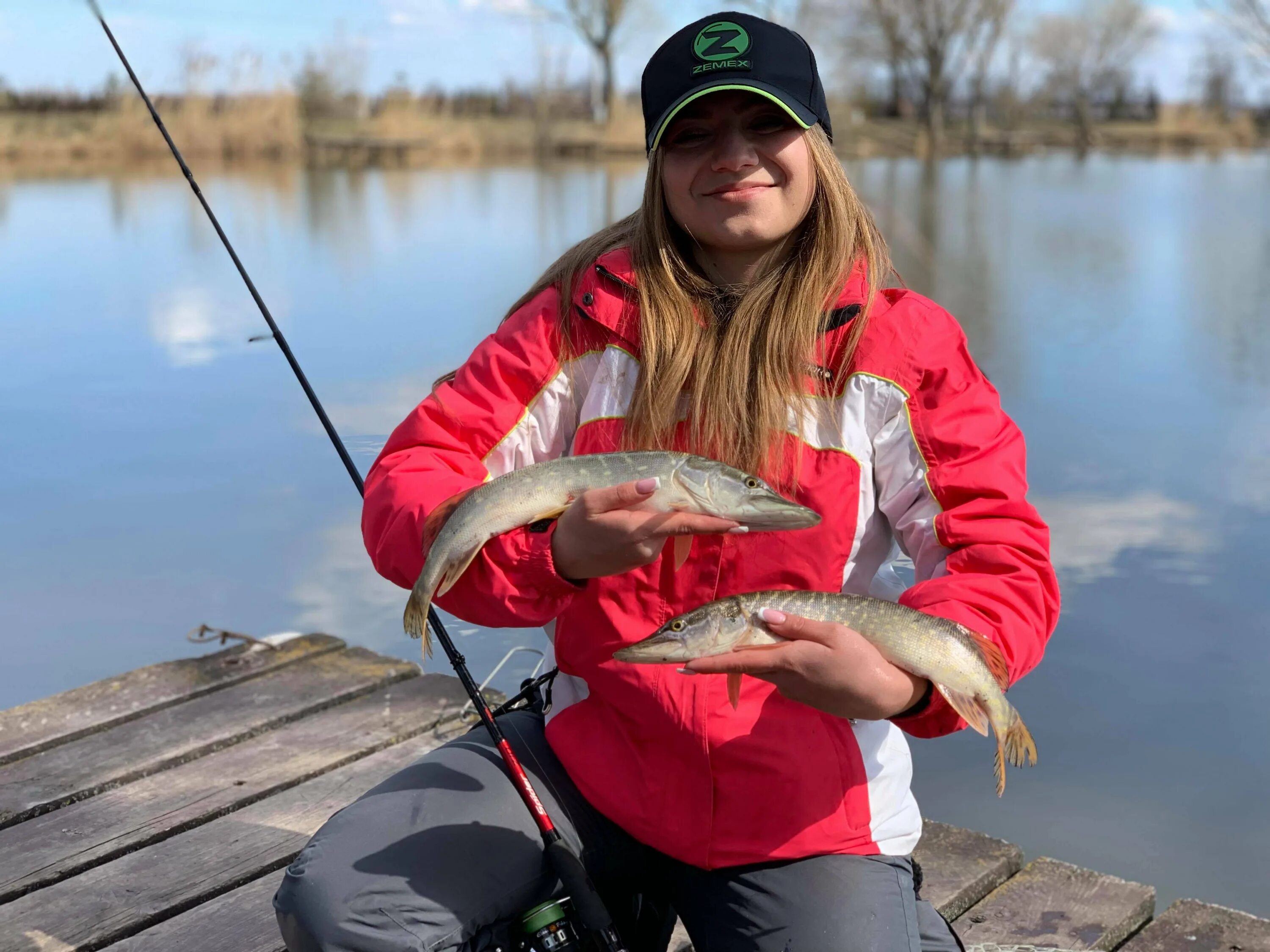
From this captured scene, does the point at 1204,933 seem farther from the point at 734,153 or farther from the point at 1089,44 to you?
the point at 1089,44

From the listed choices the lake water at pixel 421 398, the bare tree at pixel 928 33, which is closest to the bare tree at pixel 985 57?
the bare tree at pixel 928 33

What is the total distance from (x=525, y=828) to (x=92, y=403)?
16.5 feet

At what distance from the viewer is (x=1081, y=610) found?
369 cm

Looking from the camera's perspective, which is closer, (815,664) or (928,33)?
(815,664)

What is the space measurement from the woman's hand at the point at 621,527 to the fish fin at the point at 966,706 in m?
0.30

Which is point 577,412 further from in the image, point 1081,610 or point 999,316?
point 999,316

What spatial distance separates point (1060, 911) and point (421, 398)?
412 cm

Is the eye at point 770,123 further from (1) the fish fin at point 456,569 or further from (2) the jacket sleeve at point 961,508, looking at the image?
(1) the fish fin at point 456,569

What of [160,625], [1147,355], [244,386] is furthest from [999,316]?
[160,625]

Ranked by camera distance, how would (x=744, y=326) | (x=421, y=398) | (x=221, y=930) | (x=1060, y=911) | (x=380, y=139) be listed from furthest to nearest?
(x=380, y=139) → (x=421, y=398) → (x=1060, y=911) → (x=221, y=930) → (x=744, y=326)

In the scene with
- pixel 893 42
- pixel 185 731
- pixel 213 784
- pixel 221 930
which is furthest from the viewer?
pixel 893 42

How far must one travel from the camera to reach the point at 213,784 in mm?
2537

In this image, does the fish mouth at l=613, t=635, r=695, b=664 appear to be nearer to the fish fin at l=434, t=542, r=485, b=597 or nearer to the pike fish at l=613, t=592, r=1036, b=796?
the pike fish at l=613, t=592, r=1036, b=796

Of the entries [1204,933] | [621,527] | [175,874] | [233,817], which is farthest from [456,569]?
[1204,933]
